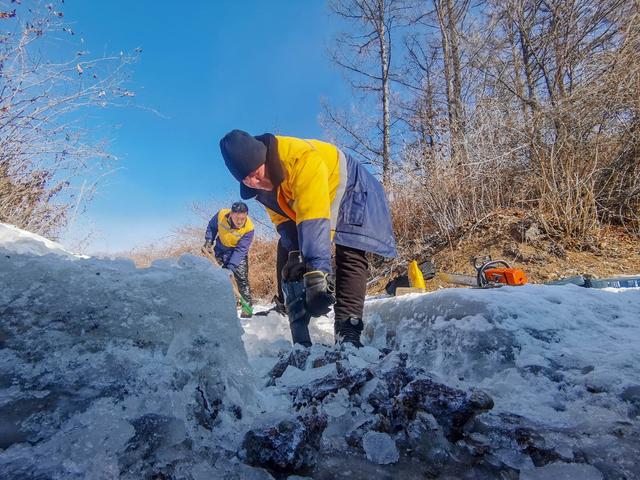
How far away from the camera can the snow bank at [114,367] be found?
2.48 ft

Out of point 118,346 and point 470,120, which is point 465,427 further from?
point 470,120

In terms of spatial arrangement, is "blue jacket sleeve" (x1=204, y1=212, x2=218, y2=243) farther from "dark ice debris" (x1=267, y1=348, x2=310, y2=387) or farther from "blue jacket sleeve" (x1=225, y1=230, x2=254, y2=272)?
"dark ice debris" (x1=267, y1=348, x2=310, y2=387)

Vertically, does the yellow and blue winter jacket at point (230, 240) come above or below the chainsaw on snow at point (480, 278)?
above

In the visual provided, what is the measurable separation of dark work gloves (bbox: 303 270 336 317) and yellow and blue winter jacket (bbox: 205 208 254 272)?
4447 mm

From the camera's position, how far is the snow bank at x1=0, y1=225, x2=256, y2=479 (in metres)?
0.76

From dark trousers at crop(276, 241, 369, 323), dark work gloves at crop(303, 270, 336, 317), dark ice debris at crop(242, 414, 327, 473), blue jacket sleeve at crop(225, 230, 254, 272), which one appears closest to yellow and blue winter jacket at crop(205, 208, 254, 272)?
blue jacket sleeve at crop(225, 230, 254, 272)

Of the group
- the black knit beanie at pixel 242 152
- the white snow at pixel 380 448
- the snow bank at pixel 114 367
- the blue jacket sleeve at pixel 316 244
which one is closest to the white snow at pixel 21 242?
the snow bank at pixel 114 367

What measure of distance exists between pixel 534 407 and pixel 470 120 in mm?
7437

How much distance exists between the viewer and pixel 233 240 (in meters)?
6.18

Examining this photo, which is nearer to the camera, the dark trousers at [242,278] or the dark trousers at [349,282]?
the dark trousers at [349,282]

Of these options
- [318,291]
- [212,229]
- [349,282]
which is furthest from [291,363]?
[212,229]

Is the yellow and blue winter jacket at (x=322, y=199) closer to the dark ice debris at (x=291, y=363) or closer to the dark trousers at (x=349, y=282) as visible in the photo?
the dark trousers at (x=349, y=282)

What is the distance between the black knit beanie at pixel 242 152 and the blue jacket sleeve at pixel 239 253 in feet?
13.9

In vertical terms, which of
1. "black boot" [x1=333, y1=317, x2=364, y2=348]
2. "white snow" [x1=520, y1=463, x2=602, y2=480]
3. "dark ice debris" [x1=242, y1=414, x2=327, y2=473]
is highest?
"black boot" [x1=333, y1=317, x2=364, y2=348]
